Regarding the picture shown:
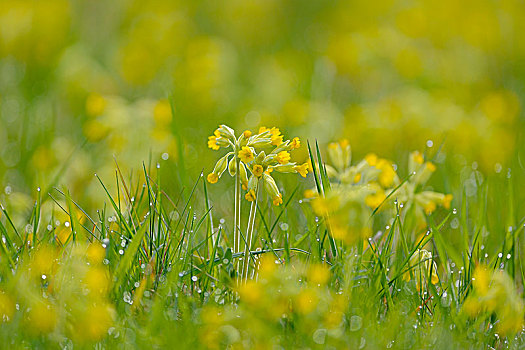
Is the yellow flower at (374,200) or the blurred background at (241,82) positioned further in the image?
the blurred background at (241,82)

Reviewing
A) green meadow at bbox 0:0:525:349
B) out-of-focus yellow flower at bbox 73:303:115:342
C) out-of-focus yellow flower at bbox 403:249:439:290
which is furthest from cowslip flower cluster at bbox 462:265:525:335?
out-of-focus yellow flower at bbox 73:303:115:342

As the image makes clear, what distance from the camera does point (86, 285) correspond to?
6.05 ft

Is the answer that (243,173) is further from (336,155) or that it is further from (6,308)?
(6,308)

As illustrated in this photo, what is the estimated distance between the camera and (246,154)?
1.97 metres

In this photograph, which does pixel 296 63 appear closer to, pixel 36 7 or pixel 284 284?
pixel 36 7

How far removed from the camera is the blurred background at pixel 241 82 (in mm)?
3463

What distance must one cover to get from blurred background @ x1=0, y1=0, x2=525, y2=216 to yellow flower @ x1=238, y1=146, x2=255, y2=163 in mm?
486

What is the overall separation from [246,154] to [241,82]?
3.85 metres

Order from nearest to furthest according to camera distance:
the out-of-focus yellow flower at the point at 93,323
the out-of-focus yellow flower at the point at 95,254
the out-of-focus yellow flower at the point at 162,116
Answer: the out-of-focus yellow flower at the point at 93,323 → the out-of-focus yellow flower at the point at 95,254 → the out-of-focus yellow flower at the point at 162,116

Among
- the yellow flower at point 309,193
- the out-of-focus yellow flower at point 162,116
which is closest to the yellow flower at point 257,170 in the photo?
the yellow flower at point 309,193

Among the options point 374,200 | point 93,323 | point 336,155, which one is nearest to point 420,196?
point 374,200

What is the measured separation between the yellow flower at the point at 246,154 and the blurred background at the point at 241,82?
1.60 ft

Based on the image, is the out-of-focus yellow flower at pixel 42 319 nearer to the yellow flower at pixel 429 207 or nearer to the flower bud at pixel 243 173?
the flower bud at pixel 243 173

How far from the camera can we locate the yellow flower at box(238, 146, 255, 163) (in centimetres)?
196
